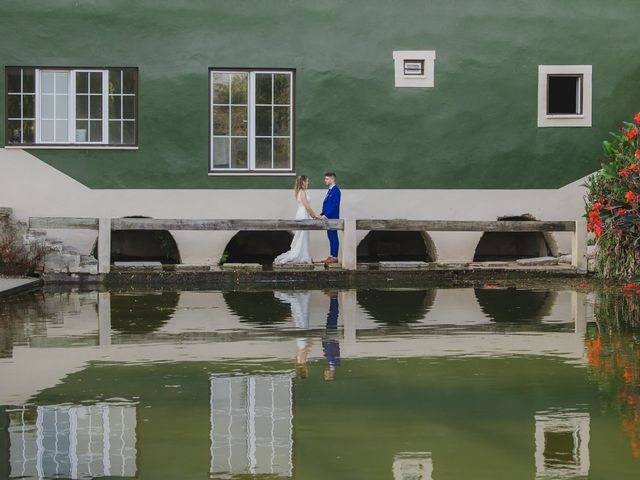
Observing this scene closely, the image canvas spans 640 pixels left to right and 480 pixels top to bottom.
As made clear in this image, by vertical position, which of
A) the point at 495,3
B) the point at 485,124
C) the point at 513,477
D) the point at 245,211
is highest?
the point at 495,3

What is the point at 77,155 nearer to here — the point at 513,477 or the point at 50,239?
the point at 50,239

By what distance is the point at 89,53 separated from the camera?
23.3 meters

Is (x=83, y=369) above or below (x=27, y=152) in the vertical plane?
below

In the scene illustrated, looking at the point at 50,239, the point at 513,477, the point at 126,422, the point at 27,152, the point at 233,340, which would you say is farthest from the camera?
the point at 27,152

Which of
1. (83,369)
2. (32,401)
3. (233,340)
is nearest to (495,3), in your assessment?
(233,340)

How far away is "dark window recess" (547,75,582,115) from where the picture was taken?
79.7 ft

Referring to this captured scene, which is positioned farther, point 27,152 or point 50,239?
point 27,152

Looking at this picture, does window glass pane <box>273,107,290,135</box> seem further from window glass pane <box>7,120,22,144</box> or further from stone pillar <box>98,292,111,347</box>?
stone pillar <box>98,292,111,347</box>

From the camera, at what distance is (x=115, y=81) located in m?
23.5

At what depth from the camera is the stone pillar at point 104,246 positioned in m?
20.8

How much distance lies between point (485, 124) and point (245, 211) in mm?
4716

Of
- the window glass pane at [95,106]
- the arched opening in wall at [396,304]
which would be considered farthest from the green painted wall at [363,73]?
the arched opening in wall at [396,304]

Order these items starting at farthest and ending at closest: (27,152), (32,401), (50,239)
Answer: (27,152) → (50,239) → (32,401)

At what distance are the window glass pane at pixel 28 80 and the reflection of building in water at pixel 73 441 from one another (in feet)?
48.4
